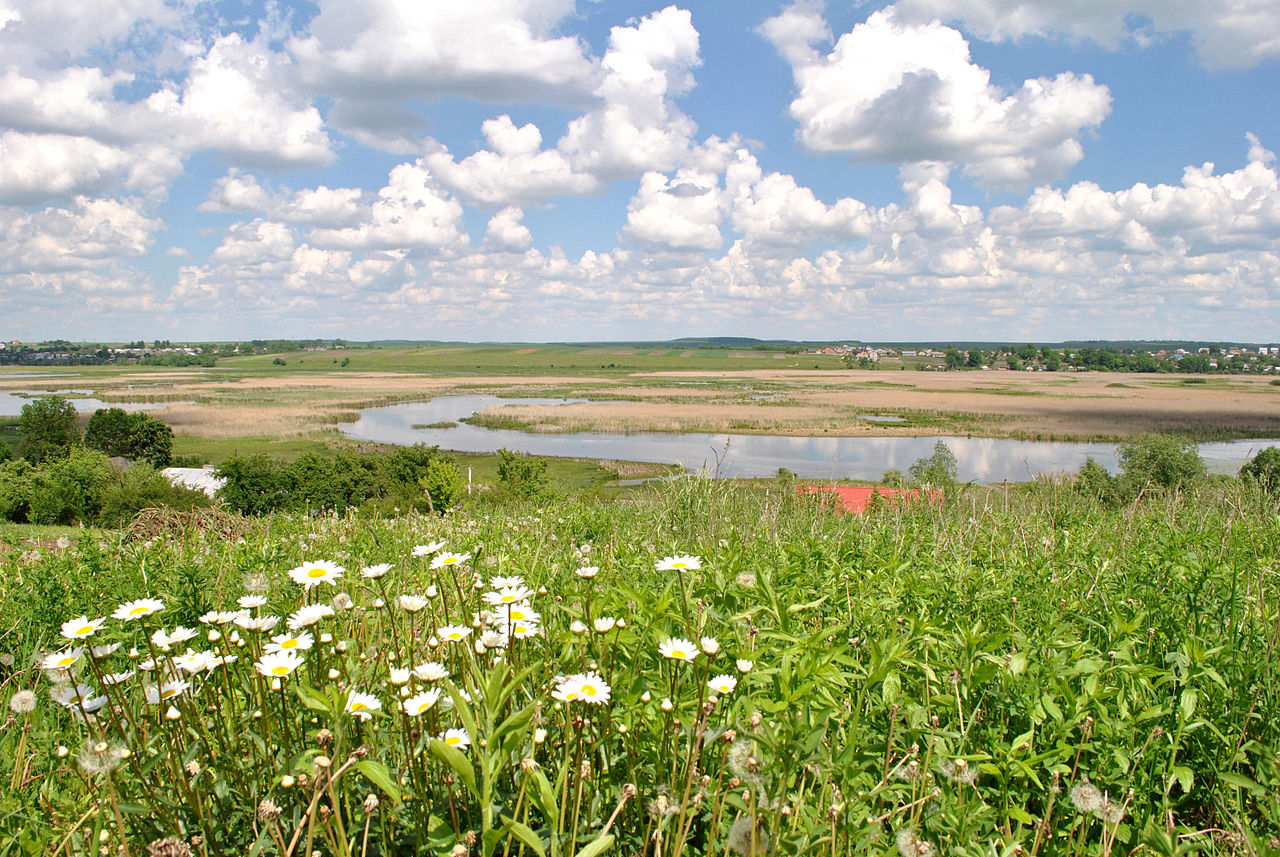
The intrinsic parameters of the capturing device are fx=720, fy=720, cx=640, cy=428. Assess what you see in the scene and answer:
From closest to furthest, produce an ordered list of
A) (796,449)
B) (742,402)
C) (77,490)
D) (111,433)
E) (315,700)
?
1. (315,700)
2. (77,490)
3. (111,433)
4. (796,449)
5. (742,402)

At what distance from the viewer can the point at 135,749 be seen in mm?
1778

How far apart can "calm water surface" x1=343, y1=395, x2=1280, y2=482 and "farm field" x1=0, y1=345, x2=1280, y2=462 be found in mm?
4094

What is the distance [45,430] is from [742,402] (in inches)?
3055

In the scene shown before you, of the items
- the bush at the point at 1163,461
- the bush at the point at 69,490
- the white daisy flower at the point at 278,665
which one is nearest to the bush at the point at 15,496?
the bush at the point at 69,490

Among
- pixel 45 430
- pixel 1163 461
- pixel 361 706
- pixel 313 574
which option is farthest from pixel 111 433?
pixel 1163 461

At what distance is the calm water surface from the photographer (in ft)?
165

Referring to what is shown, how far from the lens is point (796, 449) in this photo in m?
62.5

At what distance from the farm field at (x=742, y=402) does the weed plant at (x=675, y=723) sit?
67009 mm

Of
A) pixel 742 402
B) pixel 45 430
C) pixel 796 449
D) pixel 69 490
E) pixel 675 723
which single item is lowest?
pixel 796 449

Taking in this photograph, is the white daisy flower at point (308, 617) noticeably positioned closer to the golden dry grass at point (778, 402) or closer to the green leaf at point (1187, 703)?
the green leaf at point (1187, 703)

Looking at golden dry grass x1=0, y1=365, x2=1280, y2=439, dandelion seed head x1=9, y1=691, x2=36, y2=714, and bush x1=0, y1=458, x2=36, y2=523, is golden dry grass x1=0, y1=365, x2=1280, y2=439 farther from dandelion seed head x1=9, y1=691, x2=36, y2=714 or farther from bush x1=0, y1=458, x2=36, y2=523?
dandelion seed head x1=9, y1=691, x2=36, y2=714

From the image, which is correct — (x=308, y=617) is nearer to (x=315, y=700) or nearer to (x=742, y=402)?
(x=315, y=700)

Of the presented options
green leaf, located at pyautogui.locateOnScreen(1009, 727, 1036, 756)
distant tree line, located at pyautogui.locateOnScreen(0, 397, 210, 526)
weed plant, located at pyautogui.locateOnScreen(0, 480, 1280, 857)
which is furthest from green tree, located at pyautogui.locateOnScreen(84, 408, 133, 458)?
green leaf, located at pyautogui.locateOnScreen(1009, 727, 1036, 756)

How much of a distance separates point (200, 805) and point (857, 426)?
79.4 meters
